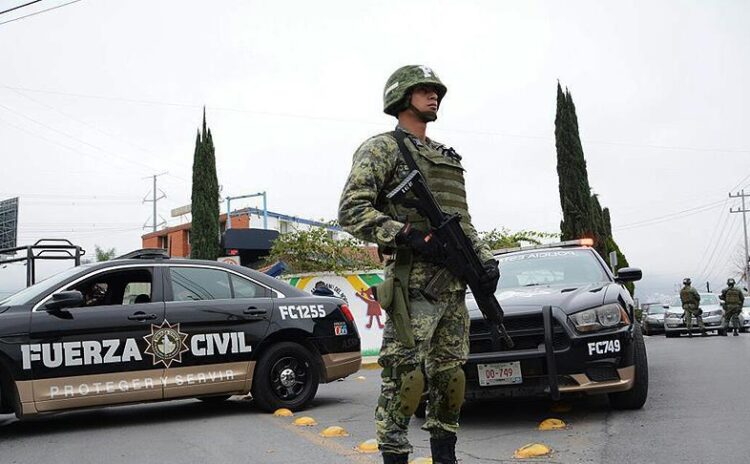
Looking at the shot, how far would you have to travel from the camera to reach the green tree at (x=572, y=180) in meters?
29.9

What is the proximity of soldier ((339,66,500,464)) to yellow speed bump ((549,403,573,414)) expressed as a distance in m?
3.09

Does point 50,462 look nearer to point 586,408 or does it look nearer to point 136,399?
point 136,399

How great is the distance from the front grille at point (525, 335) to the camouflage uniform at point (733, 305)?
59.4 ft

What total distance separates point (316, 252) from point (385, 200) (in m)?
11.1

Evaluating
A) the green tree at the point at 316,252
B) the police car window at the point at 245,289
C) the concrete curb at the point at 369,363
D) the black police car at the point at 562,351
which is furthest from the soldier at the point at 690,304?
the police car window at the point at 245,289

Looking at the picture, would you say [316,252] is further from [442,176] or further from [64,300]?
[442,176]

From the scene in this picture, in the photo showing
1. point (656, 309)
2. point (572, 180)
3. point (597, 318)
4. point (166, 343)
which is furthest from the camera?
point (572, 180)

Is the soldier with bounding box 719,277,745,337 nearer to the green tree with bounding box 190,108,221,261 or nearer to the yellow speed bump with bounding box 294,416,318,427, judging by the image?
the yellow speed bump with bounding box 294,416,318,427

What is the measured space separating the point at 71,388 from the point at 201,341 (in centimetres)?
113

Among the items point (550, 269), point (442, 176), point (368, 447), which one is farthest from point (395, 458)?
point (550, 269)

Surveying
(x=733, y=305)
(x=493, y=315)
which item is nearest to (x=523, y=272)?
(x=493, y=315)

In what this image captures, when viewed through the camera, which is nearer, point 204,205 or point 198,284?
point 198,284

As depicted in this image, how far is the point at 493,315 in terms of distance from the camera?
3.90m

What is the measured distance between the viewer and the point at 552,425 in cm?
565
